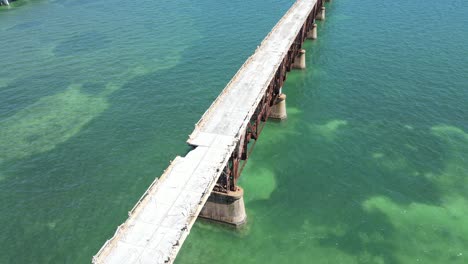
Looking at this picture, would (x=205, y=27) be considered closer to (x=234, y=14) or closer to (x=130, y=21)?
(x=234, y=14)

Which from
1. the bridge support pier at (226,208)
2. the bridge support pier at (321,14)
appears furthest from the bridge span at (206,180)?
the bridge support pier at (321,14)

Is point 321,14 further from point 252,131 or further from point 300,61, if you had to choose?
point 252,131

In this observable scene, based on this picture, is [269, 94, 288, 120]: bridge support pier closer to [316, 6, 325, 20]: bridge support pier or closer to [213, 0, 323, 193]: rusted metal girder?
[213, 0, 323, 193]: rusted metal girder

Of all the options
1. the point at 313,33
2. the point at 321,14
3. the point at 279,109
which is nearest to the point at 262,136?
the point at 279,109

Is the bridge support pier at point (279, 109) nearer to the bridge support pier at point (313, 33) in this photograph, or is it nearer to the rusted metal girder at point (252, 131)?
the rusted metal girder at point (252, 131)

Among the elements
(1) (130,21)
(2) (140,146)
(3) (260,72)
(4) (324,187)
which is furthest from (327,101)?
(1) (130,21)

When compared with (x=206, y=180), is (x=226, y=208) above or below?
below
